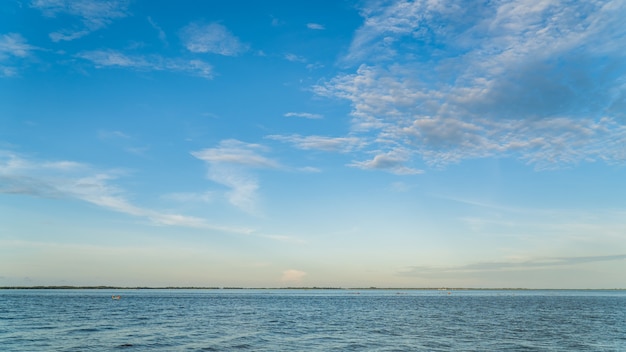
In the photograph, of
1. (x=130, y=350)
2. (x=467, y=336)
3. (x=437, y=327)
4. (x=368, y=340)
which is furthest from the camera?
(x=437, y=327)

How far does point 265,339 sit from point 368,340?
10.2 meters

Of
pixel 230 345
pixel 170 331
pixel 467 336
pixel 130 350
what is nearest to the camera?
pixel 130 350

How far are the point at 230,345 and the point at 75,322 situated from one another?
31.4 meters

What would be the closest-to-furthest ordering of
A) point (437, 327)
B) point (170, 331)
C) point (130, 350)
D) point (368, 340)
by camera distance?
point (130, 350)
point (368, 340)
point (170, 331)
point (437, 327)

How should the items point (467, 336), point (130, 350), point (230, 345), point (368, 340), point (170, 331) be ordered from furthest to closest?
1. point (170, 331)
2. point (467, 336)
3. point (368, 340)
4. point (230, 345)
5. point (130, 350)

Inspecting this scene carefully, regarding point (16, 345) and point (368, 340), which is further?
point (368, 340)

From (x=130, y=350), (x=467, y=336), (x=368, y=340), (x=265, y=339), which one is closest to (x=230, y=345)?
(x=265, y=339)

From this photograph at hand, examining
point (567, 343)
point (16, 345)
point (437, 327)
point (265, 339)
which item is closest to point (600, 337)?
point (567, 343)

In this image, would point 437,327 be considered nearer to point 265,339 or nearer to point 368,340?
point 368,340

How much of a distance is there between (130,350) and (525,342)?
35.9 metres

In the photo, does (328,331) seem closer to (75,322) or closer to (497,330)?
(497,330)

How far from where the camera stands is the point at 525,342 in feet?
141

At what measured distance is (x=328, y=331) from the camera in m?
52.7

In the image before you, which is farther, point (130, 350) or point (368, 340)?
point (368, 340)
